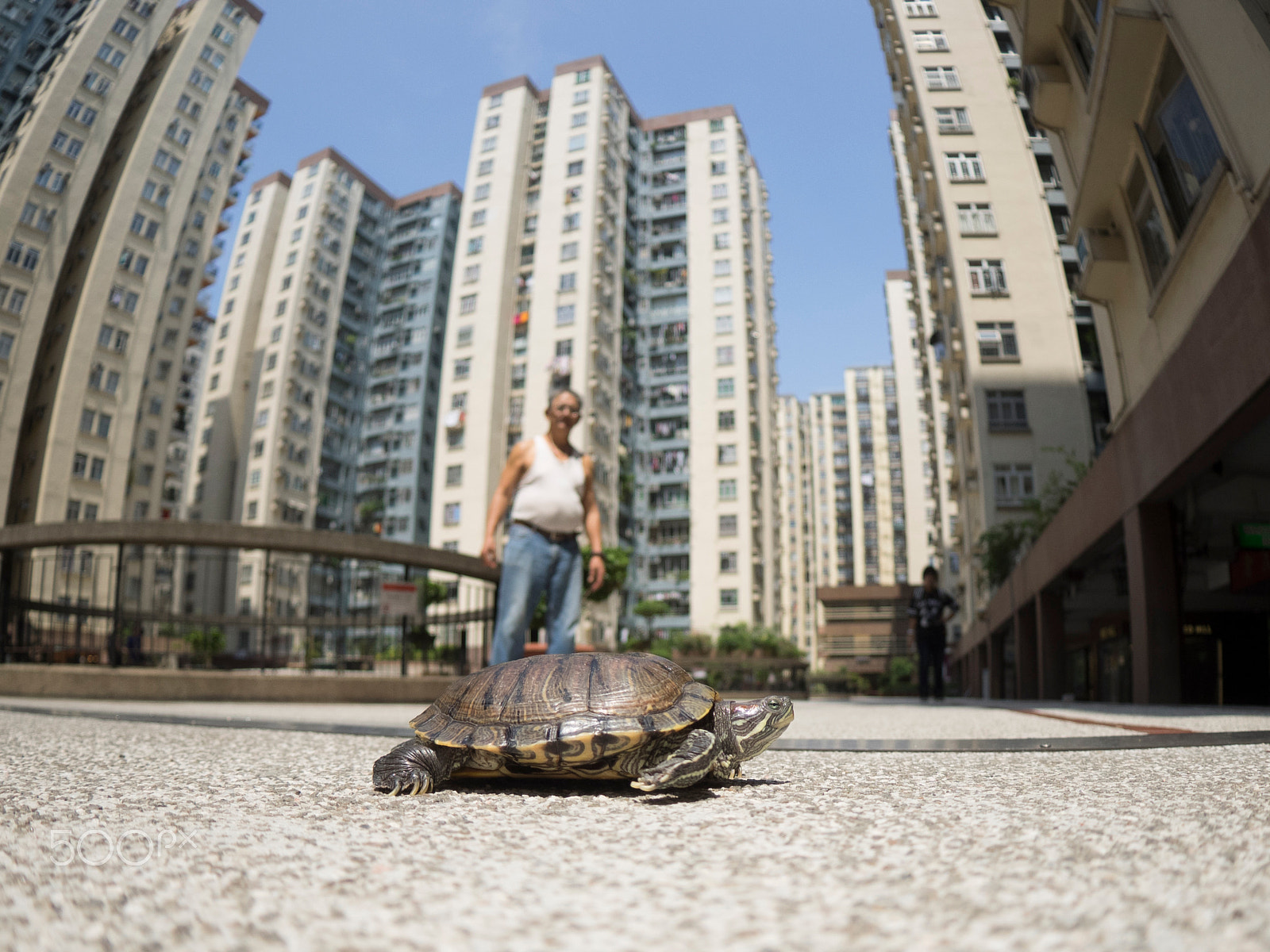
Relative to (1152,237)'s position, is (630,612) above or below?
below

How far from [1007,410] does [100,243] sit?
5018 cm

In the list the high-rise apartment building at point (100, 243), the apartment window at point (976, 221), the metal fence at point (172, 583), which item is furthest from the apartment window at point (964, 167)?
the high-rise apartment building at point (100, 243)

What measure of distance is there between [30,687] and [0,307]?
133 feet

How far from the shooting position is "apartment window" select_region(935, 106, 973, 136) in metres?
33.5

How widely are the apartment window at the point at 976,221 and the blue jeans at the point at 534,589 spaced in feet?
102

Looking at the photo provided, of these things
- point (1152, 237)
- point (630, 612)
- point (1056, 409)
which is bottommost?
point (630, 612)

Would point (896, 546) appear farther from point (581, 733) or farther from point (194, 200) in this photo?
point (581, 733)

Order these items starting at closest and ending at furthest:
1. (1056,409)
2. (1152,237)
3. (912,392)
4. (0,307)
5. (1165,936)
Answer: (1165,936)
(1152,237)
(1056,409)
(0,307)
(912,392)

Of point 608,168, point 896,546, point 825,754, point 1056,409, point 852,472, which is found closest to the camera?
point 825,754

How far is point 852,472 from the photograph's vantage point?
120438 mm

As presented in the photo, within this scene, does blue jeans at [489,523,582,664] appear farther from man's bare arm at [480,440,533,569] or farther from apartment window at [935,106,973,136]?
apartment window at [935,106,973,136]

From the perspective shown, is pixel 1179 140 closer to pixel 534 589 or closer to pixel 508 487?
pixel 508 487

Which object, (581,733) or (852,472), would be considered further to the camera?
(852,472)

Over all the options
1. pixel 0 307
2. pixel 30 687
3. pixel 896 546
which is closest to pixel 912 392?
pixel 896 546
